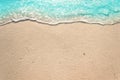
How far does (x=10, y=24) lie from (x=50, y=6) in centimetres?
32

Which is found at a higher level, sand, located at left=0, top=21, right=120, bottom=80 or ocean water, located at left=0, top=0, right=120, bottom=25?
ocean water, located at left=0, top=0, right=120, bottom=25

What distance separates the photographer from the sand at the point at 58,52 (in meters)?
1.52

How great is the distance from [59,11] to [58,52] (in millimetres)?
307

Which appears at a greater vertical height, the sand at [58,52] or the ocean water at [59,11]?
the ocean water at [59,11]

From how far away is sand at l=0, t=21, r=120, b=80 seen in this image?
4.98 feet

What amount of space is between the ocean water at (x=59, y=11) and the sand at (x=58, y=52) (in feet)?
0.15

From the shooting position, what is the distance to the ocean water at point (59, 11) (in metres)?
1.57

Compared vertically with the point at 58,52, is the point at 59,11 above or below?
above

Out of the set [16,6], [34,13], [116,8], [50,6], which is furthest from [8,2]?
[116,8]

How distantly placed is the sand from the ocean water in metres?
0.05

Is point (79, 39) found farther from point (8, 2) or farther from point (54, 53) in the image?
point (8, 2)

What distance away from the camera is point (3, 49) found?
5.07ft

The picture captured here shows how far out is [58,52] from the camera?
1.55 meters

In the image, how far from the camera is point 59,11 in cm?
159
